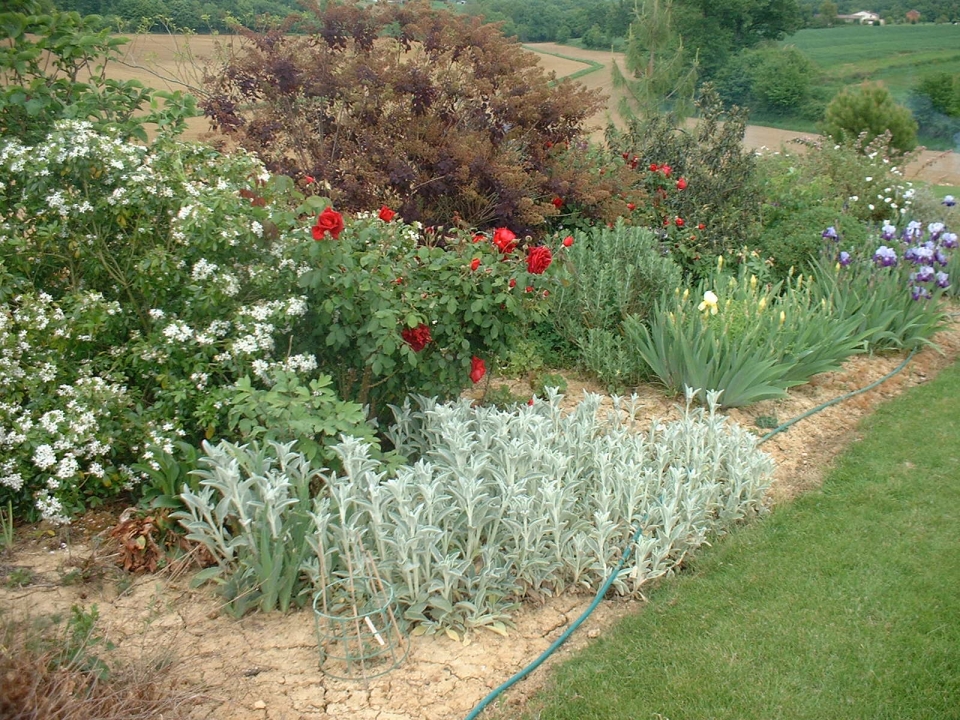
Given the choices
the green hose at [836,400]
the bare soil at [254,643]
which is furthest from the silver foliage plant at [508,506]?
the green hose at [836,400]

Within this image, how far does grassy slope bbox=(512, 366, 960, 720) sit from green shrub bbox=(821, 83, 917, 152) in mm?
14503

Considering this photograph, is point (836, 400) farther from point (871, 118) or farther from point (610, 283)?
point (871, 118)

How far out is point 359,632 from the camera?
3.00 metres

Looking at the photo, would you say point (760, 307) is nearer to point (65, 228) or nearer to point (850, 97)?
point (65, 228)

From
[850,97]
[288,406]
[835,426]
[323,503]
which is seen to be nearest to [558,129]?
[835,426]

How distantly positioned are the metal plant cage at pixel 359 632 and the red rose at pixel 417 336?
3.80 ft

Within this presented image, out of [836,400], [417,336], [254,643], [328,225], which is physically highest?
[328,225]

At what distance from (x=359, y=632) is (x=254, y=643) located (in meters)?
0.43

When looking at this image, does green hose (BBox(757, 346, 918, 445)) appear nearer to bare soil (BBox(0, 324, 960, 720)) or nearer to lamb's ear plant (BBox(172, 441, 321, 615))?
bare soil (BBox(0, 324, 960, 720))

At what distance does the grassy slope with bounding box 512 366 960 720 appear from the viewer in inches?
114

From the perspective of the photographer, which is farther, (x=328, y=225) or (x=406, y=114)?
(x=406, y=114)

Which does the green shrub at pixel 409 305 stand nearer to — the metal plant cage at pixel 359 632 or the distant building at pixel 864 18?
the metal plant cage at pixel 359 632

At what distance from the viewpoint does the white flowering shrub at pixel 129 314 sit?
3.58 m

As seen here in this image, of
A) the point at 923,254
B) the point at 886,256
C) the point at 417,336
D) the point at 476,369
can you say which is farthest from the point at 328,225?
the point at 923,254
